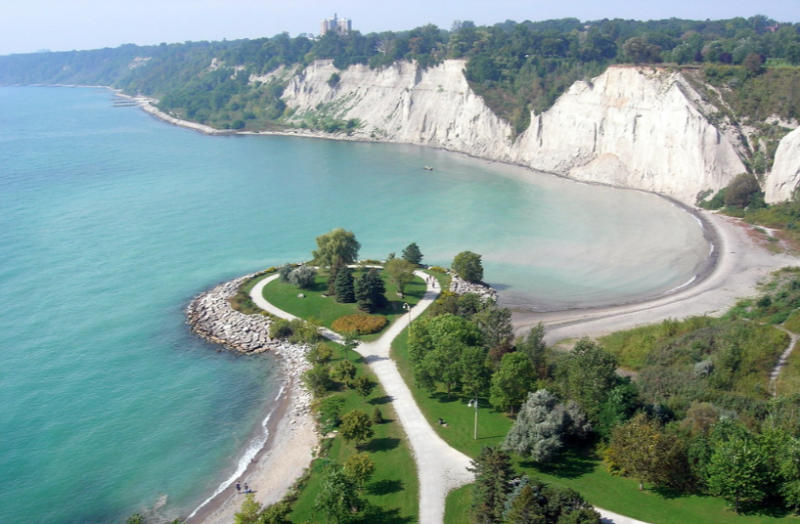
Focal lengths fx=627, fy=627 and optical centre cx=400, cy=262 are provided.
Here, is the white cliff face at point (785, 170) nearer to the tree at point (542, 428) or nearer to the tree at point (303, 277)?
the tree at point (303, 277)

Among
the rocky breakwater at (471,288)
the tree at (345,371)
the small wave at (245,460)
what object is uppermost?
the rocky breakwater at (471,288)

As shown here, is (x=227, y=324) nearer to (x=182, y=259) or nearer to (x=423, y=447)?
(x=182, y=259)

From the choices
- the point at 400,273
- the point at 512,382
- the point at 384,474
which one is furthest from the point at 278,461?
the point at 400,273

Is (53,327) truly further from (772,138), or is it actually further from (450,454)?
(772,138)

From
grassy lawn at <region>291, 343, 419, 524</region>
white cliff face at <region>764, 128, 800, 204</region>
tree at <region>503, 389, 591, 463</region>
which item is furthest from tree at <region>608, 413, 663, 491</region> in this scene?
white cliff face at <region>764, 128, 800, 204</region>

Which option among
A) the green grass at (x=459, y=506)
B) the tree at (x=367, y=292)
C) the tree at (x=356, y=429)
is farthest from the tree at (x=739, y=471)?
the tree at (x=367, y=292)

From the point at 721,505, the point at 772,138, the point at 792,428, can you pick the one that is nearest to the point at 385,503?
the point at 721,505
